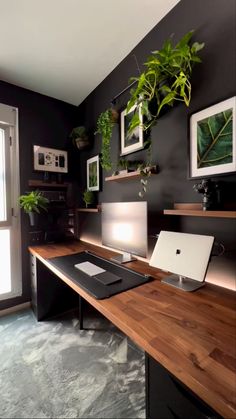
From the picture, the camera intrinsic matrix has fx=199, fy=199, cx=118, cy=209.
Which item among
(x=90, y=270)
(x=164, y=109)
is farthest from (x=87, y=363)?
(x=164, y=109)

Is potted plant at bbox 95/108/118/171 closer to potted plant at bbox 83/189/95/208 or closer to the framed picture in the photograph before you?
potted plant at bbox 83/189/95/208

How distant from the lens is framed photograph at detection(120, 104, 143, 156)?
5.52ft

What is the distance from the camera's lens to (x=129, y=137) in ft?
5.87

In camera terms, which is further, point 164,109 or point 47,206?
point 47,206

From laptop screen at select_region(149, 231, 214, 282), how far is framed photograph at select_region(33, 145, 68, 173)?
1.77 metres

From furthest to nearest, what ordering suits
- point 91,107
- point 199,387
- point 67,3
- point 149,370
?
point 91,107, point 67,3, point 149,370, point 199,387

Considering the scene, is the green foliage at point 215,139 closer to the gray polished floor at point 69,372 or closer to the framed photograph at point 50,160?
the gray polished floor at point 69,372

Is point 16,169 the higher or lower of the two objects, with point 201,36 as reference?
lower

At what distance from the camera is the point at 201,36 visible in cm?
122

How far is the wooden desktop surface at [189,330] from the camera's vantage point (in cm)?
56

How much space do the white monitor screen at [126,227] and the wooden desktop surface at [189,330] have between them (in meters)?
0.33

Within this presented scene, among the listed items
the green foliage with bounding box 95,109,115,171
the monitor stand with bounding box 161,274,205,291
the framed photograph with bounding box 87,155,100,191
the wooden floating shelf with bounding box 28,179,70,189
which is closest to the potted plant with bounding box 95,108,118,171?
the green foliage with bounding box 95,109,115,171

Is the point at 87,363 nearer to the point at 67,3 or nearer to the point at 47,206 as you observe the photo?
the point at 47,206

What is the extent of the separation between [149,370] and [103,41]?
2252 millimetres
